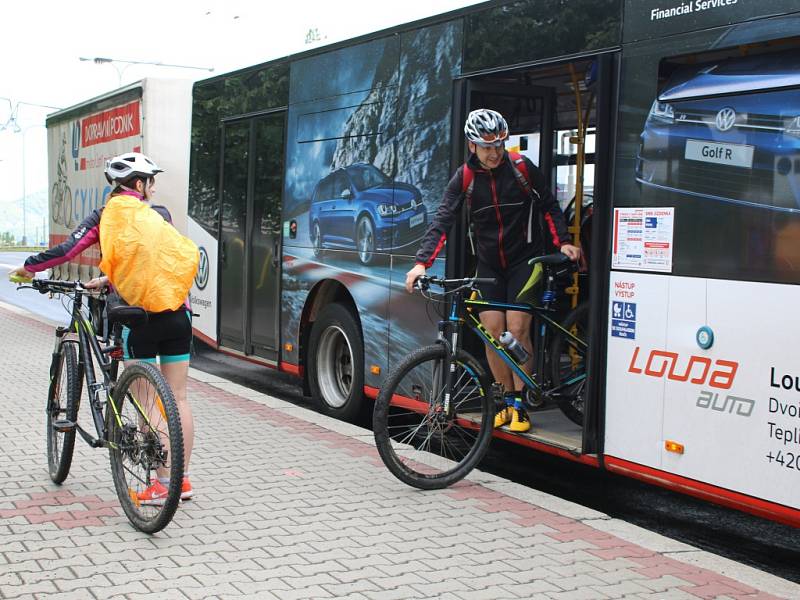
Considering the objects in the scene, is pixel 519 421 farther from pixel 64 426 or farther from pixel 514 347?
pixel 64 426

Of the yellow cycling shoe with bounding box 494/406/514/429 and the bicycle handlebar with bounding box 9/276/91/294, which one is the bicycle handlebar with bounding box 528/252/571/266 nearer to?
the yellow cycling shoe with bounding box 494/406/514/429

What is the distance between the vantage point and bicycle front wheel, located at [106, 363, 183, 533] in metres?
4.86

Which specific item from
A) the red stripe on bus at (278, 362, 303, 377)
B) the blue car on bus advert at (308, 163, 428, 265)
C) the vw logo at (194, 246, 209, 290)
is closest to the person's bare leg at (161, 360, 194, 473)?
the blue car on bus advert at (308, 163, 428, 265)

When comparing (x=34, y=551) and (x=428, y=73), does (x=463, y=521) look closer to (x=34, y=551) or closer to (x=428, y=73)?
(x=34, y=551)

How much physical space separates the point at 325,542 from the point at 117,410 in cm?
125

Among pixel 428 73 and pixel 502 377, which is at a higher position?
pixel 428 73

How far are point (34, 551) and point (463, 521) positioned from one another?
6.83 feet

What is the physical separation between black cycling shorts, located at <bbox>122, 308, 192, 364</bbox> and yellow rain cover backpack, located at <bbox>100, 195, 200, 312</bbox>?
0.32 feet

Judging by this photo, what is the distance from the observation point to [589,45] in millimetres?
5770

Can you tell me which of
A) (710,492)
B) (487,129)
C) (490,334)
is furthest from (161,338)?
(710,492)

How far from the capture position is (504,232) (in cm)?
676

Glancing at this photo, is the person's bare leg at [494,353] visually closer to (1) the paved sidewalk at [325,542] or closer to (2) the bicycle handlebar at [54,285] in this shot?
(1) the paved sidewalk at [325,542]

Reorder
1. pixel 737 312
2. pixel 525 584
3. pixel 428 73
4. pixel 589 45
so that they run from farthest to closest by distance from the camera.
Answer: pixel 428 73 → pixel 589 45 → pixel 737 312 → pixel 525 584

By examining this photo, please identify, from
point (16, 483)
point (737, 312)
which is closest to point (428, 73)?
point (737, 312)
